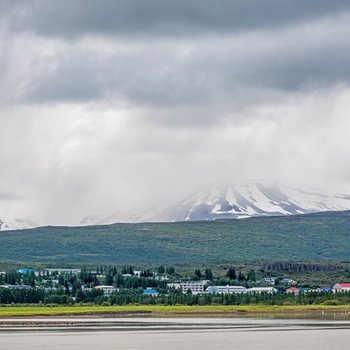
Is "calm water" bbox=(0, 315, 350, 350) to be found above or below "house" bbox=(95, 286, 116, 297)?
below

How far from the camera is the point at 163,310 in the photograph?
13988 cm

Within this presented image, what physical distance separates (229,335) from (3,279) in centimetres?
11651

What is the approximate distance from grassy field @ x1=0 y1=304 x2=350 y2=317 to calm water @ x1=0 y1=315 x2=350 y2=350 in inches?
814

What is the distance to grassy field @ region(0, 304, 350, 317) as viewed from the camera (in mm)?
131863

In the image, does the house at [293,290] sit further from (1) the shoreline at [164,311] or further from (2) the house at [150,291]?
(1) the shoreline at [164,311]

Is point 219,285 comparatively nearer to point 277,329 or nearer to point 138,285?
point 138,285

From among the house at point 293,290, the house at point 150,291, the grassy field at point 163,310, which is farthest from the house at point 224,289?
the grassy field at point 163,310

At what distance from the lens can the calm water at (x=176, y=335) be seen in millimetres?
74500

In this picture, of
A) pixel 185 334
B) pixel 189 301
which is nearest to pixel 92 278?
pixel 189 301

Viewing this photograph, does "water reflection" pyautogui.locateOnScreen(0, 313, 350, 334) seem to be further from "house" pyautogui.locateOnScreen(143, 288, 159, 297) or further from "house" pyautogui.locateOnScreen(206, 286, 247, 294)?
"house" pyautogui.locateOnScreen(206, 286, 247, 294)

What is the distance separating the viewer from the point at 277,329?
9106 cm

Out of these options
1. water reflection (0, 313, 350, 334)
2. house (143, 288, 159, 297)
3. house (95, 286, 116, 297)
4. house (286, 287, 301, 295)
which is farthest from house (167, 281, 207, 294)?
water reflection (0, 313, 350, 334)

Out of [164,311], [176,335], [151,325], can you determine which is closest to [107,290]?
[164,311]

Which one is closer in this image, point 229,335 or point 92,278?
point 229,335
